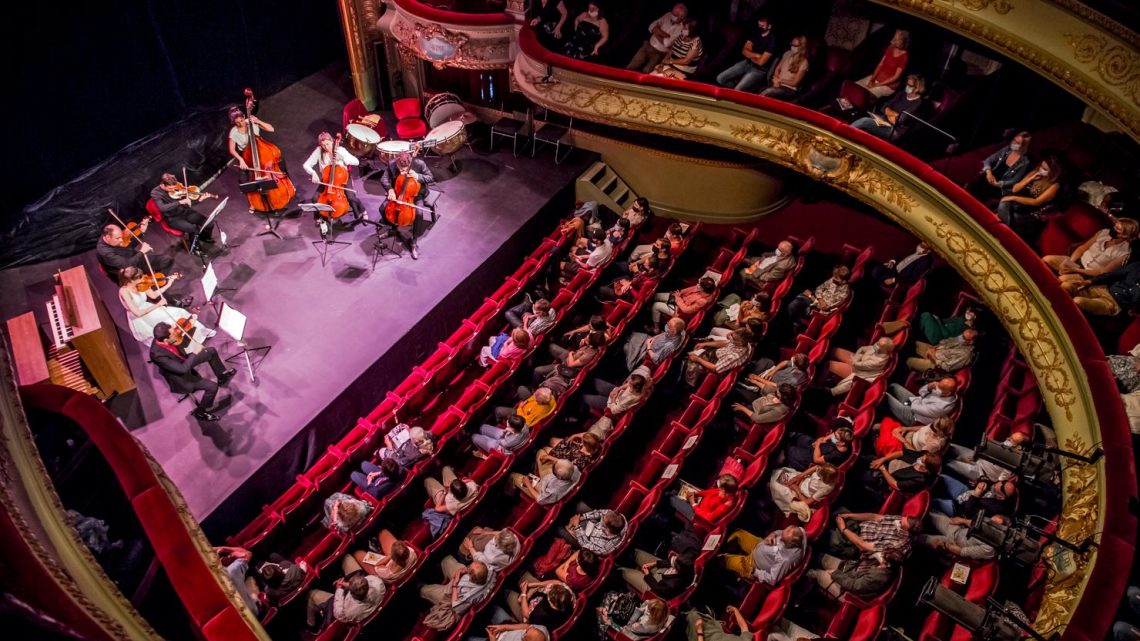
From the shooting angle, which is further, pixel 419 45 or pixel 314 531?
pixel 419 45

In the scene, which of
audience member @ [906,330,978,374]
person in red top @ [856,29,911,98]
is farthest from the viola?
audience member @ [906,330,978,374]

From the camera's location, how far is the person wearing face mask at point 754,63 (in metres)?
6.98

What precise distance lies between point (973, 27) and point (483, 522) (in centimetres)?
523

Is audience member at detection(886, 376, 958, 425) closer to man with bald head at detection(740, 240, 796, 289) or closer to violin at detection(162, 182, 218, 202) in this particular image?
man with bald head at detection(740, 240, 796, 289)

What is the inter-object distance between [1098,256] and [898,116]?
1974 millimetres

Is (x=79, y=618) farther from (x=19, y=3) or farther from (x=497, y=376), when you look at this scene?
(x=19, y=3)

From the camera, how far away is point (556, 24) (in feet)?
25.7

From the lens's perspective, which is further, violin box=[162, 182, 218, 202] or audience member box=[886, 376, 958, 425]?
violin box=[162, 182, 218, 202]

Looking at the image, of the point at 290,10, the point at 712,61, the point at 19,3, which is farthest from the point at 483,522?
the point at 290,10

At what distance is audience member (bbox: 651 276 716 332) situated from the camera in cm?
659

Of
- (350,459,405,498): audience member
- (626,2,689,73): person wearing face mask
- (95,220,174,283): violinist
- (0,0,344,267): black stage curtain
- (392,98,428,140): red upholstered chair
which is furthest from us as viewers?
(392,98,428,140): red upholstered chair

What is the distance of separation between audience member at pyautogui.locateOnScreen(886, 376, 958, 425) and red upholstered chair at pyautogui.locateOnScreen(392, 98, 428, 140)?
572 centimetres

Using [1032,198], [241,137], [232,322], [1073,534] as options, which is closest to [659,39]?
[1032,198]

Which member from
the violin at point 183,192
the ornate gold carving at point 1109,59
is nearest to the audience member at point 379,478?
the violin at point 183,192
